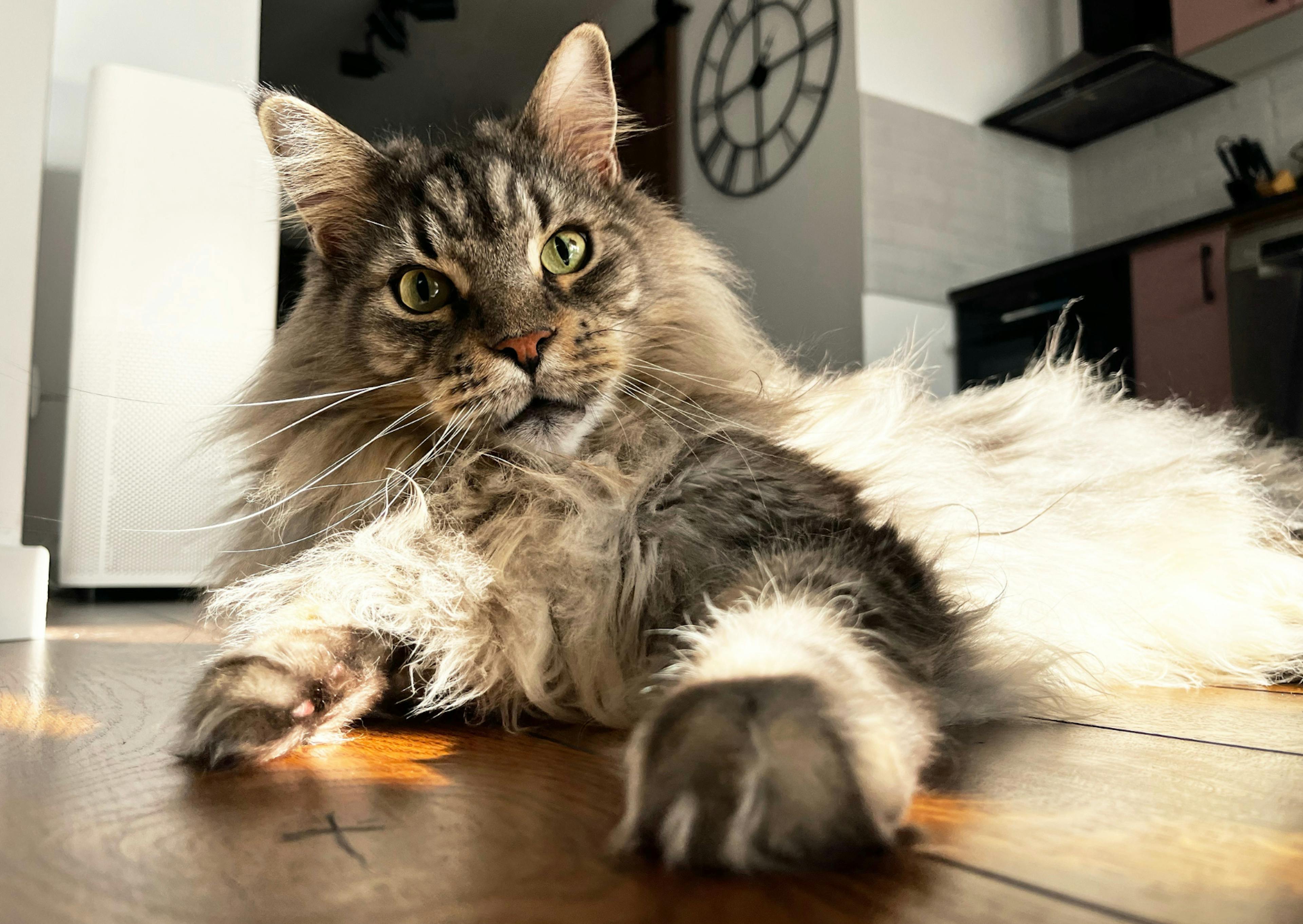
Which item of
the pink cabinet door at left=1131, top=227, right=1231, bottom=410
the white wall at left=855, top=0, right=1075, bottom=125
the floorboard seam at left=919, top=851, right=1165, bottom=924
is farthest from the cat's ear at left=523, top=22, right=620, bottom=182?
the white wall at left=855, top=0, right=1075, bottom=125

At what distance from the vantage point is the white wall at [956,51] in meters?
4.16

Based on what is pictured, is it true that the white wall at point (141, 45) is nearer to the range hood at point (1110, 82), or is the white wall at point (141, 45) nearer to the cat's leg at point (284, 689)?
the cat's leg at point (284, 689)

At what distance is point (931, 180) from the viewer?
4242 millimetres

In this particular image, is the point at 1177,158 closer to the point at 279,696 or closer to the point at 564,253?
the point at 564,253

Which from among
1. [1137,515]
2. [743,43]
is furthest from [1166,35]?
[1137,515]

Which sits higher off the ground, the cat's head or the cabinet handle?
the cabinet handle

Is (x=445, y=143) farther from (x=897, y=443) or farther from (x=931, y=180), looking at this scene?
(x=931, y=180)

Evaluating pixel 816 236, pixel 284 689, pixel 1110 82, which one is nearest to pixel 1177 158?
pixel 1110 82

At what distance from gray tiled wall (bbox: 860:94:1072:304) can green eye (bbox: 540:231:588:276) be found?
9.91ft

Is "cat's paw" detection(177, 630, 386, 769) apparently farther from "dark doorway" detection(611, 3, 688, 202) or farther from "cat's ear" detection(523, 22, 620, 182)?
"dark doorway" detection(611, 3, 688, 202)

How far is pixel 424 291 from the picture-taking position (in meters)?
1.15

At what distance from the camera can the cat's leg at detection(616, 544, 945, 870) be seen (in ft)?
1.60

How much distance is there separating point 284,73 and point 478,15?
1702 mm

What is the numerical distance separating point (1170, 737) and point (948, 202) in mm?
3883
